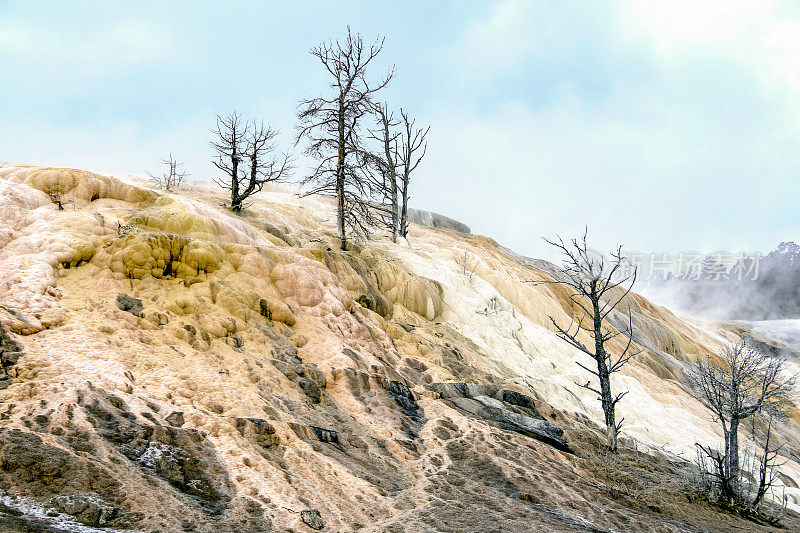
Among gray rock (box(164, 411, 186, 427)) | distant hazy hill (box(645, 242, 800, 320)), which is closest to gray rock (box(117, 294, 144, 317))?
gray rock (box(164, 411, 186, 427))

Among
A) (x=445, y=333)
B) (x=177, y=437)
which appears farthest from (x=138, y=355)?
(x=445, y=333)

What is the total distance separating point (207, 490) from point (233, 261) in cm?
682

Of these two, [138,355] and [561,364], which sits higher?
[138,355]

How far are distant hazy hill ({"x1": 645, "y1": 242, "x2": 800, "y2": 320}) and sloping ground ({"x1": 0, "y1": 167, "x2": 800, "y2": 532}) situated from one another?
228ft

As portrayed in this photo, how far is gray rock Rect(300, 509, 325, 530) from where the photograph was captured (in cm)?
583

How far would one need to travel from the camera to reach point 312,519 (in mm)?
5875

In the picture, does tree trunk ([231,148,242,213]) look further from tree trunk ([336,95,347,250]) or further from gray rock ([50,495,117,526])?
gray rock ([50,495,117,526])

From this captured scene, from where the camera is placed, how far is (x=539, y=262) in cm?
4669

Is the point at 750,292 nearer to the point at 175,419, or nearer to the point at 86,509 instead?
the point at 175,419

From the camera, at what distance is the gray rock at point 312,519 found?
5829 millimetres

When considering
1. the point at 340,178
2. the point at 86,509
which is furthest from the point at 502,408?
the point at 340,178

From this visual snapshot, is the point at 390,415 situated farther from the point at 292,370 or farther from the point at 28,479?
the point at 28,479

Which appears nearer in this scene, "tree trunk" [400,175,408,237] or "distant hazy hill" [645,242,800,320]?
"tree trunk" [400,175,408,237]

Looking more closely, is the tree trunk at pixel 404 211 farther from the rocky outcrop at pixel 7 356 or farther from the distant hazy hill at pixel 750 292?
the distant hazy hill at pixel 750 292
